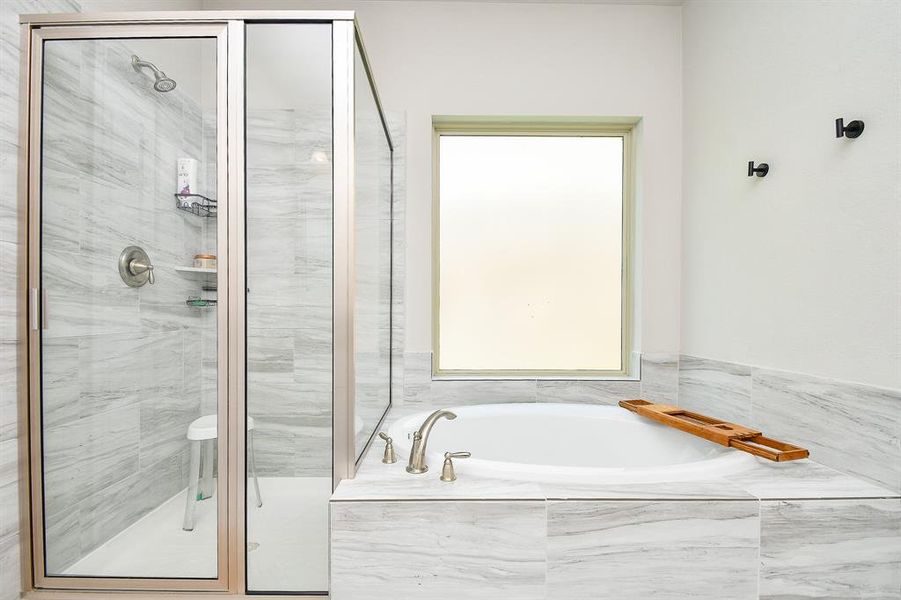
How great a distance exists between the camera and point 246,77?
1.31 meters

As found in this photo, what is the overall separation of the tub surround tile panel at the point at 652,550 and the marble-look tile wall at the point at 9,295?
155 cm

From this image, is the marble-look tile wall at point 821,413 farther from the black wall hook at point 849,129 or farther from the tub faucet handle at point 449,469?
the tub faucet handle at point 449,469

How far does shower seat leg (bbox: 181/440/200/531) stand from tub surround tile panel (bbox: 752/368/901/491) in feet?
6.31

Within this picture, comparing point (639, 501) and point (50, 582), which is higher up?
point (639, 501)

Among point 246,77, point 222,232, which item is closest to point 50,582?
point 222,232

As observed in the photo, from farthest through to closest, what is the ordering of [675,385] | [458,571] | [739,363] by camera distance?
[675,385] < [739,363] < [458,571]

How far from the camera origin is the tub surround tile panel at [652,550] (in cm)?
116

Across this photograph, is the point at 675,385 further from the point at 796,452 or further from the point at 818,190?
the point at 818,190

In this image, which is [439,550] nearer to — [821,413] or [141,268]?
[141,268]

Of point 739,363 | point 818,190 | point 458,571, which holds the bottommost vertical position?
point 458,571

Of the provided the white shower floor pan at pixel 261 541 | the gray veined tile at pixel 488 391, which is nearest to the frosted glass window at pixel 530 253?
the gray veined tile at pixel 488 391

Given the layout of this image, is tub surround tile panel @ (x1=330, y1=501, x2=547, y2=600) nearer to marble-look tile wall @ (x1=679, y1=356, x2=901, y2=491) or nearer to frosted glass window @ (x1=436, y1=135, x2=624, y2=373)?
marble-look tile wall @ (x1=679, y1=356, x2=901, y2=491)

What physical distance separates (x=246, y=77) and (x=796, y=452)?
199cm

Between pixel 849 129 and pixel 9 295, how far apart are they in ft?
8.25
